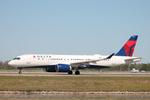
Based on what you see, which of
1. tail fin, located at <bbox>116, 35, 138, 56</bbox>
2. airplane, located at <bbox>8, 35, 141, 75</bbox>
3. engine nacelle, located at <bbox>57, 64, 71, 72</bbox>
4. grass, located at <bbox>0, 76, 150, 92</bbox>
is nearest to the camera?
grass, located at <bbox>0, 76, 150, 92</bbox>

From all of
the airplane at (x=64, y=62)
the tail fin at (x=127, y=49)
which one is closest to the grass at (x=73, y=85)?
the airplane at (x=64, y=62)

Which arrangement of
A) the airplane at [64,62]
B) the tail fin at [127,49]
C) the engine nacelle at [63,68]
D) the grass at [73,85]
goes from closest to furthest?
the grass at [73,85], the engine nacelle at [63,68], the airplane at [64,62], the tail fin at [127,49]

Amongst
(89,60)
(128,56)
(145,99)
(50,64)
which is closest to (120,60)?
(128,56)

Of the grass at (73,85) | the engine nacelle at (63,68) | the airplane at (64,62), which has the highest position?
the airplane at (64,62)

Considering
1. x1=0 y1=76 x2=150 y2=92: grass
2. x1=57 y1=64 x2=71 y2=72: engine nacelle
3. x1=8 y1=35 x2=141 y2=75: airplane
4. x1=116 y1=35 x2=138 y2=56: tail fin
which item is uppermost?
x1=116 y1=35 x2=138 y2=56: tail fin

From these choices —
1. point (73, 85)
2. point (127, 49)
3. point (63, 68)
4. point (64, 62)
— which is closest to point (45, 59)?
point (64, 62)

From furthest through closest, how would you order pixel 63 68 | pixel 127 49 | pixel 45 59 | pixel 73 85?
pixel 127 49 → pixel 45 59 → pixel 63 68 → pixel 73 85

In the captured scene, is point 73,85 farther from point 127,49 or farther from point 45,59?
point 127,49

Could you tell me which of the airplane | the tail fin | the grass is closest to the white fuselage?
the airplane

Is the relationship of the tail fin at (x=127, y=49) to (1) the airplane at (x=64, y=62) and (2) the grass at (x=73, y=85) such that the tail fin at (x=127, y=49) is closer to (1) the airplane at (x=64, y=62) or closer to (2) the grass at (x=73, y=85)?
(1) the airplane at (x=64, y=62)

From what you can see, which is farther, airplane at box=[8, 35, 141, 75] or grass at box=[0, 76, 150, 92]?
airplane at box=[8, 35, 141, 75]

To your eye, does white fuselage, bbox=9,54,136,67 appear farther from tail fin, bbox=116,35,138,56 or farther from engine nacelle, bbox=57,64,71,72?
tail fin, bbox=116,35,138,56

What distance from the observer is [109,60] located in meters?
70.4

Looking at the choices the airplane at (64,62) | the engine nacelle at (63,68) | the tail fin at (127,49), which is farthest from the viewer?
the tail fin at (127,49)
